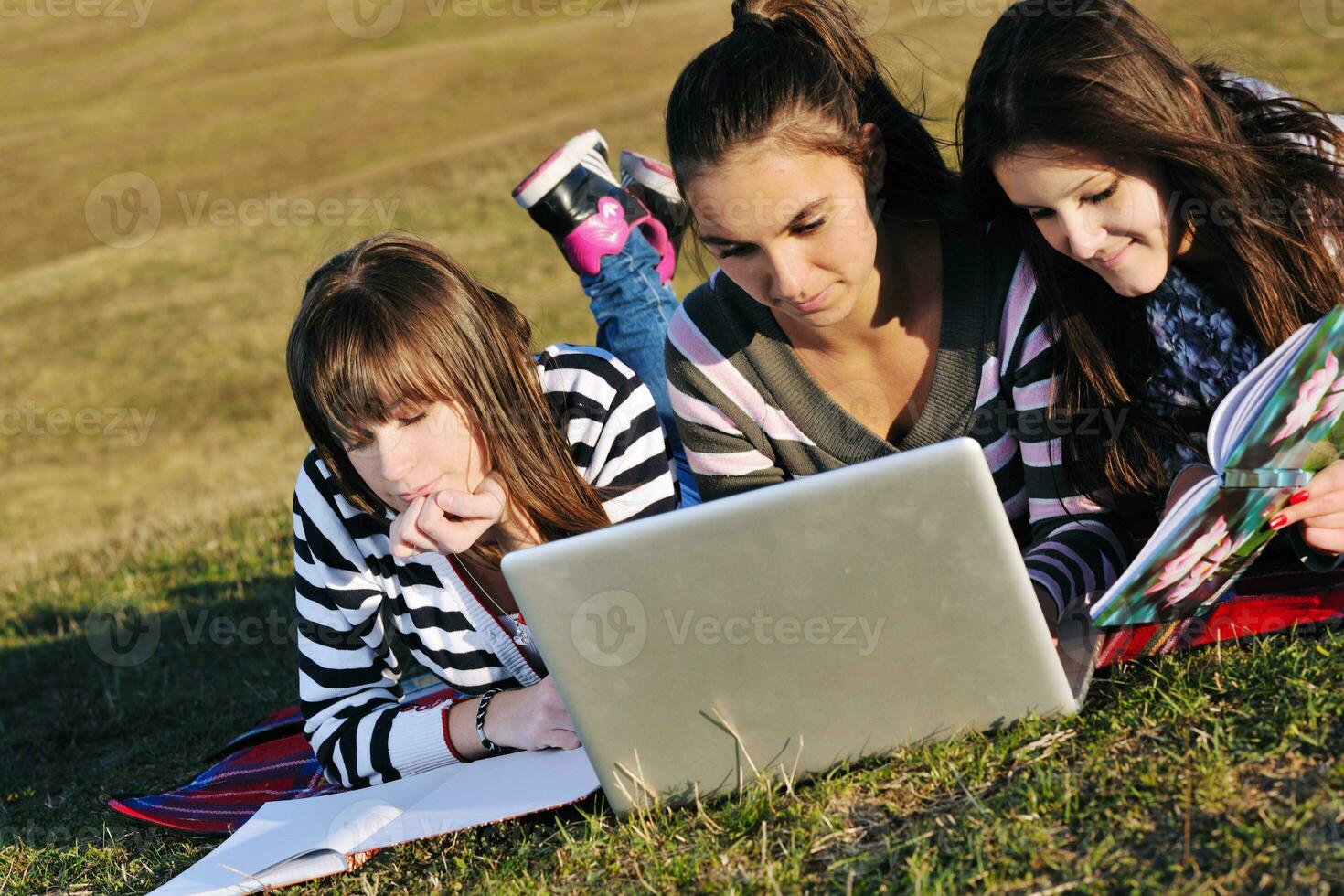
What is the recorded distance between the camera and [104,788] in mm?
3928

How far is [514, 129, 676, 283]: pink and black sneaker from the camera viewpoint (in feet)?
14.9

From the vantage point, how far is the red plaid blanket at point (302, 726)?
8.70 ft

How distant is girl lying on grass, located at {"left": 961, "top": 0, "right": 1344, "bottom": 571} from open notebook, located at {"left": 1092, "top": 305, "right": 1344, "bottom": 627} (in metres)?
0.22

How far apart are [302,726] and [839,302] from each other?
210cm

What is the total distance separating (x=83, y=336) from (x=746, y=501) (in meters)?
15.2

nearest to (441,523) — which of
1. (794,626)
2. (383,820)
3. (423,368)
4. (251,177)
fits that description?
(423,368)

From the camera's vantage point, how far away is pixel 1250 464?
2.27m

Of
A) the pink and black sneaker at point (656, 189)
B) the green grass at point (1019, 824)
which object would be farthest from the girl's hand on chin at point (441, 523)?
the pink and black sneaker at point (656, 189)

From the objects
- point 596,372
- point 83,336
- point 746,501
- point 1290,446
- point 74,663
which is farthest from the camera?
point 83,336

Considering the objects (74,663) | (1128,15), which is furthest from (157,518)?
(1128,15)

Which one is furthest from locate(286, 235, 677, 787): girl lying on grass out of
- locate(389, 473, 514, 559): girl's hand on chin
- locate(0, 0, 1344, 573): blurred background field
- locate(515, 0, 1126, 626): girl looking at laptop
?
locate(0, 0, 1344, 573): blurred background field

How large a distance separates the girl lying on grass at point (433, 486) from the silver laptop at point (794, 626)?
563 mm

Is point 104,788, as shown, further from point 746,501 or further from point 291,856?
point 746,501

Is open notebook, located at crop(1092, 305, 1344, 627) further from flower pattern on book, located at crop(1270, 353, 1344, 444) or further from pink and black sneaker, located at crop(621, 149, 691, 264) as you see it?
pink and black sneaker, located at crop(621, 149, 691, 264)
